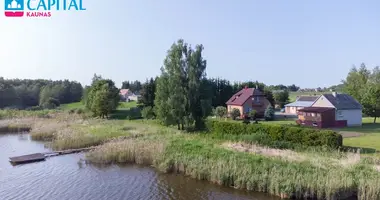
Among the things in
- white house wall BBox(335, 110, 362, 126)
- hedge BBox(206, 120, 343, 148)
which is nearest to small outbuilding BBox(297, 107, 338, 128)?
white house wall BBox(335, 110, 362, 126)

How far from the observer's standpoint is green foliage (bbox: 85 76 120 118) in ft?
167

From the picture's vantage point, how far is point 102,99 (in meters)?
50.7

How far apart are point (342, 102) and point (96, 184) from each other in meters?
36.0

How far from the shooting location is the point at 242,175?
16.6 m

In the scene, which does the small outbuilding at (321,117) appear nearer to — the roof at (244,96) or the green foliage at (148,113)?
the roof at (244,96)

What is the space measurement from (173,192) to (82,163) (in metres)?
9.32

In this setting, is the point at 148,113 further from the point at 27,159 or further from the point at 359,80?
the point at 359,80

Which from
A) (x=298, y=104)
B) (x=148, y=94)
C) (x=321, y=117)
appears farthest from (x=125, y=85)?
(x=321, y=117)

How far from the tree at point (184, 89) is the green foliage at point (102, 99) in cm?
1860

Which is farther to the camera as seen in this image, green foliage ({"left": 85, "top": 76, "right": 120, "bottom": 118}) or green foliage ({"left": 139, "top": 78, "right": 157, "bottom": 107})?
green foliage ({"left": 139, "top": 78, "right": 157, "bottom": 107})

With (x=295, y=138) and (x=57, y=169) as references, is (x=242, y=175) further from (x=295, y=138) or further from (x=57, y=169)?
(x=57, y=169)

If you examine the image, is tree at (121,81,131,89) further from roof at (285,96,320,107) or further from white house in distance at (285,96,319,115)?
roof at (285,96,320,107)

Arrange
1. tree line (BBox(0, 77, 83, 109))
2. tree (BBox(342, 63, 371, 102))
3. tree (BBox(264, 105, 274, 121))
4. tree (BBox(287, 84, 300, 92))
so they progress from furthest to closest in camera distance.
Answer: tree (BBox(287, 84, 300, 92))
tree line (BBox(0, 77, 83, 109))
tree (BBox(342, 63, 371, 102))
tree (BBox(264, 105, 274, 121))

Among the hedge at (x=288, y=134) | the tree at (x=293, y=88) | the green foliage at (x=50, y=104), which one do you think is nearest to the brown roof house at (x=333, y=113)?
the hedge at (x=288, y=134)
